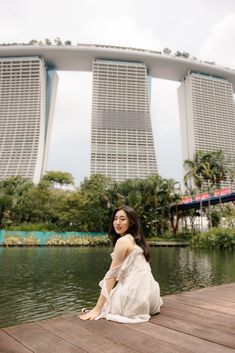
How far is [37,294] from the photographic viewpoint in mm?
8875

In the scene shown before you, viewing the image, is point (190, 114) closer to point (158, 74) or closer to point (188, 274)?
point (158, 74)

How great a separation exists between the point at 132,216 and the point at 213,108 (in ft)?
274

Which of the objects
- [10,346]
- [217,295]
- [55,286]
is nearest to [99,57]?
[55,286]

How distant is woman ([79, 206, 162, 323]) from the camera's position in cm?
340

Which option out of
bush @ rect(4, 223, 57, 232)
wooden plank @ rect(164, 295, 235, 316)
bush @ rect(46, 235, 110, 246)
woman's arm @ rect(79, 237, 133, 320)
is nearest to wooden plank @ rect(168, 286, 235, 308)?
wooden plank @ rect(164, 295, 235, 316)

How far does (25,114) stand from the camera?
71062mm

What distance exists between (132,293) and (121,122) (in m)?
Answer: 71.3

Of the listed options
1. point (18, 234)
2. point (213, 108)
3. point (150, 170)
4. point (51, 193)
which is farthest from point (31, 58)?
point (18, 234)

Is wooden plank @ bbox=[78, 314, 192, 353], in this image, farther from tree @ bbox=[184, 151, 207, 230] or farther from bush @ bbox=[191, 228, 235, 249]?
tree @ bbox=[184, 151, 207, 230]

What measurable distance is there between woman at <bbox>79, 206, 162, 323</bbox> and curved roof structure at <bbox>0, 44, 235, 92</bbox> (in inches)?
3050

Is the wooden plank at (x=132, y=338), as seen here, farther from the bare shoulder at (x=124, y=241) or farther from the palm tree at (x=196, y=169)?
the palm tree at (x=196, y=169)

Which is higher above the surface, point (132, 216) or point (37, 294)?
point (132, 216)

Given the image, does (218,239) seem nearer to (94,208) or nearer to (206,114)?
(94,208)

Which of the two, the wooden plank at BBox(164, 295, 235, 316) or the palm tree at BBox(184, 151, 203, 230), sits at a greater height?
the palm tree at BBox(184, 151, 203, 230)
